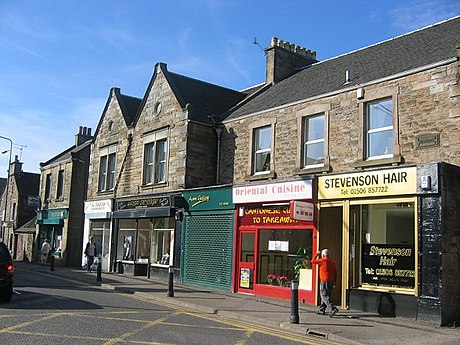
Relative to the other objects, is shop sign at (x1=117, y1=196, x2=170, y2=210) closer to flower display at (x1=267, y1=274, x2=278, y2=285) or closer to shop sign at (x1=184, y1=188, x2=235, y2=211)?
shop sign at (x1=184, y1=188, x2=235, y2=211)

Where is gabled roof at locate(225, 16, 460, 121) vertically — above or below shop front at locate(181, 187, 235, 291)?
above

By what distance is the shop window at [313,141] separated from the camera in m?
16.7

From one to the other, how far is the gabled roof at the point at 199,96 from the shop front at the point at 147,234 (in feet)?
13.3

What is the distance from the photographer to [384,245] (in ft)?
45.0

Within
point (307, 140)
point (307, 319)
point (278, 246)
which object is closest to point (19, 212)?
point (278, 246)

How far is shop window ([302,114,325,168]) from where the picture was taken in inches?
659

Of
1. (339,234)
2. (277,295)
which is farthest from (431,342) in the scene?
(277,295)

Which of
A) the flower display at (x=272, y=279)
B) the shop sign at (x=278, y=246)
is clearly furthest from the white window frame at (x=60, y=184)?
the flower display at (x=272, y=279)

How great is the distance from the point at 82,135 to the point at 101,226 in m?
13.5

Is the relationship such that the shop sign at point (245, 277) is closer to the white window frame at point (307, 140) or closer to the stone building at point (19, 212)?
the white window frame at point (307, 140)

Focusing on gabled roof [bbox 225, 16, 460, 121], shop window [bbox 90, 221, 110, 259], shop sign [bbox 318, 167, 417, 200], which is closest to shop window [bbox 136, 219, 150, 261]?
shop window [bbox 90, 221, 110, 259]

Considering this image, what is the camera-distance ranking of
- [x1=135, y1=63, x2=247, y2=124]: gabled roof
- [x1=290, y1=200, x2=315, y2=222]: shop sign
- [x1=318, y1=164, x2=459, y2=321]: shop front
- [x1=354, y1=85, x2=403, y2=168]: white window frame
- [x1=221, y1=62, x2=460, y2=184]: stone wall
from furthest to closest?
[x1=135, y1=63, x2=247, y2=124]: gabled roof, [x1=290, y1=200, x2=315, y2=222]: shop sign, [x1=354, y1=85, x2=403, y2=168]: white window frame, [x1=221, y1=62, x2=460, y2=184]: stone wall, [x1=318, y1=164, x2=459, y2=321]: shop front

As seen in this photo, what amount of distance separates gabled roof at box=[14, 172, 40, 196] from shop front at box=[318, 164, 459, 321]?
3465 centimetres

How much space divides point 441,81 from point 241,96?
13.8 meters
